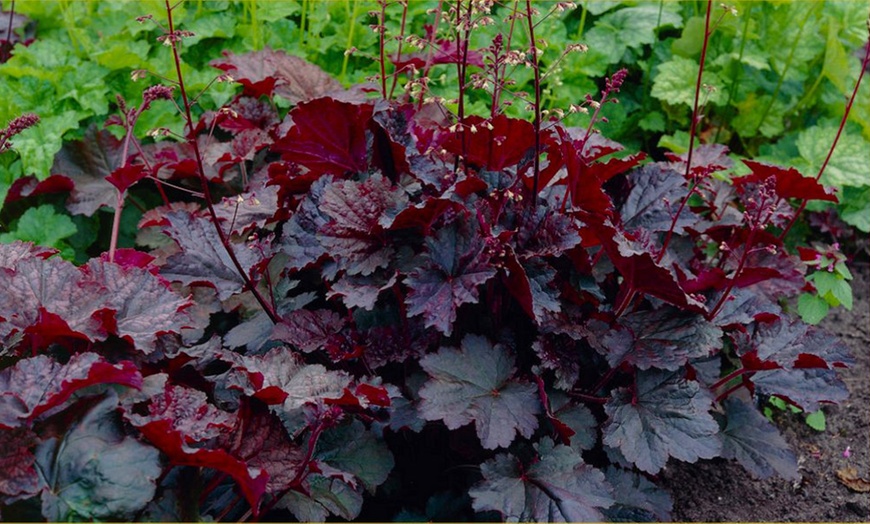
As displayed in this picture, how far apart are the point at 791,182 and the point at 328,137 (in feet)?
4.01

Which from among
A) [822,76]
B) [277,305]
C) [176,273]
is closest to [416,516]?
[277,305]

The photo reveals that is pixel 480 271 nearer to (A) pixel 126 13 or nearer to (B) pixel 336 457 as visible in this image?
(B) pixel 336 457

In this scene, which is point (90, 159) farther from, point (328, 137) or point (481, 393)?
point (481, 393)

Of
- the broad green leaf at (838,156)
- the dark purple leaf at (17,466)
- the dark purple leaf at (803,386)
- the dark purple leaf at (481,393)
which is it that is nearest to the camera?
the dark purple leaf at (17,466)

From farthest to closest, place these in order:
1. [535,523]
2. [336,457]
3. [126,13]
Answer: [126,13], [336,457], [535,523]

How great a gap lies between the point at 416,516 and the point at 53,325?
35.2 inches

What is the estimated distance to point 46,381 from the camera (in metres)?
1.45

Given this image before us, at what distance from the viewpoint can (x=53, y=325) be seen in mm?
1517

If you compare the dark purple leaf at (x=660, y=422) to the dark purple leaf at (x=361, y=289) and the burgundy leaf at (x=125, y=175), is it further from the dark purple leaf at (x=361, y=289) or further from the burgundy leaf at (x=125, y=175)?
the burgundy leaf at (x=125, y=175)

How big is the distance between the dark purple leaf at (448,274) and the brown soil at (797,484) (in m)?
1.01

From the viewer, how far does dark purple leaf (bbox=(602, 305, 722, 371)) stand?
182 cm

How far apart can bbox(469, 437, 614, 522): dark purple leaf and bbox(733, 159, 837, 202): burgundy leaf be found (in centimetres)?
95

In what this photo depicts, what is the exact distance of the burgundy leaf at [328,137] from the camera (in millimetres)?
1933

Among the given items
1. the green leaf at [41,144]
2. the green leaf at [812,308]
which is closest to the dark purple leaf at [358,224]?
the green leaf at [41,144]
